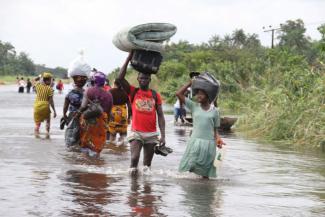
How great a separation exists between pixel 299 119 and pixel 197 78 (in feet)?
30.1

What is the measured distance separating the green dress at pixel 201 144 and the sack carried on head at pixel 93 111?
2.90 metres

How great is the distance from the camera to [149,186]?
33.5 feet

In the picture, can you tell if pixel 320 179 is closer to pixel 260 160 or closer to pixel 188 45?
pixel 260 160

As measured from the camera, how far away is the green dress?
1094 centimetres

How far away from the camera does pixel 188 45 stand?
9619 centimetres

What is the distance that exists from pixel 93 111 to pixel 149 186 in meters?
3.67

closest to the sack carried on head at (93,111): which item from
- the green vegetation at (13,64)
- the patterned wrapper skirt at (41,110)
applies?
the patterned wrapper skirt at (41,110)

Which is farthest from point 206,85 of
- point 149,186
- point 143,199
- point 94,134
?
point 94,134

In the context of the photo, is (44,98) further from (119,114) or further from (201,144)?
(201,144)

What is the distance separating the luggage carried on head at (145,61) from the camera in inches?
433

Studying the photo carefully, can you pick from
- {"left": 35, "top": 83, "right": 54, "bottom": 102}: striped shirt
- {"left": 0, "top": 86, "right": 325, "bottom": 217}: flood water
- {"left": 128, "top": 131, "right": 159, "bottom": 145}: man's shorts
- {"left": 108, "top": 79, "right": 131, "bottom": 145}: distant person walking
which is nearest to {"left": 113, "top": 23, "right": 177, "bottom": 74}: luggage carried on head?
{"left": 128, "top": 131, "right": 159, "bottom": 145}: man's shorts

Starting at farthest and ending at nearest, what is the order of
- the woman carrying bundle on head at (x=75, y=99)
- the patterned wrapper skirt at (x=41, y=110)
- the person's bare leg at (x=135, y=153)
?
1. the patterned wrapper skirt at (x=41, y=110)
2. the woman carrying bundle on head at (x=75, y=99)
3. the person's bare leg at (x=135, y=153)

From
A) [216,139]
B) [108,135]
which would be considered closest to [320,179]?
[216,139]

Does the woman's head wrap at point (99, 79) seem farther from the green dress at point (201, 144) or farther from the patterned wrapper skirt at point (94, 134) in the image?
the green dress at point (201, 144)
